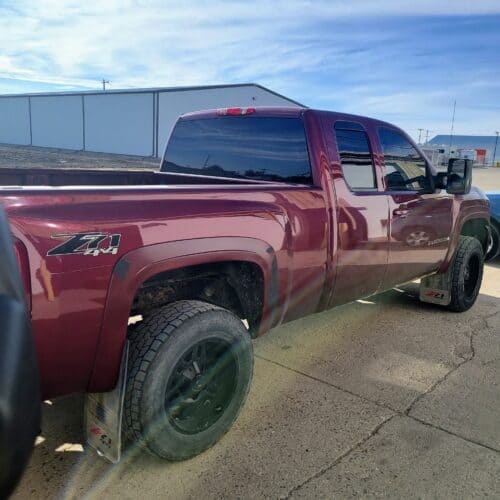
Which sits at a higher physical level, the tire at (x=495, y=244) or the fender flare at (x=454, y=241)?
the fender flare at (x=454, y=241)

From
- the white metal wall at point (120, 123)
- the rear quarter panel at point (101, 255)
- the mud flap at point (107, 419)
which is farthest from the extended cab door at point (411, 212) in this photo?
the white metal wall at point (120, 123)

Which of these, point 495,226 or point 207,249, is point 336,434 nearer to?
point 207,249

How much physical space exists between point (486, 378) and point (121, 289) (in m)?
2.91

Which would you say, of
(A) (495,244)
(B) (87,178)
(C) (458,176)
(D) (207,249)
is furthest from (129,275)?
(A) (495,244)

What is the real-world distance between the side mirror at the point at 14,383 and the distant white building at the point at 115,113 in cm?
3598

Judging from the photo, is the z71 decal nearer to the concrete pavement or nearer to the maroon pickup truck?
the maroon pickup truck

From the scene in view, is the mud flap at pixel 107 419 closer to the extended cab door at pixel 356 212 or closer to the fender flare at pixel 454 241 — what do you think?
the extended cab door at pixel 356 212

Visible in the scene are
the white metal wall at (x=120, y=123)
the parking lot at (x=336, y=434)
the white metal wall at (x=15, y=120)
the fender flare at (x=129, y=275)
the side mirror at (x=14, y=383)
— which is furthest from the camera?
the white metal wall at (x=15, y=120)

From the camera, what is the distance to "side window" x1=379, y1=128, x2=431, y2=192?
4.14 m

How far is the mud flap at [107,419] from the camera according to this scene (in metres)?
2.41

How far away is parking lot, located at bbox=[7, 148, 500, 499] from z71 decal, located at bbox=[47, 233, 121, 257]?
3.89ft

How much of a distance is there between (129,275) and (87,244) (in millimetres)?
241

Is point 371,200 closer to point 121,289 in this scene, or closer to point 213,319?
point 213,319

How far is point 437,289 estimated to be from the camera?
5.30 meters
